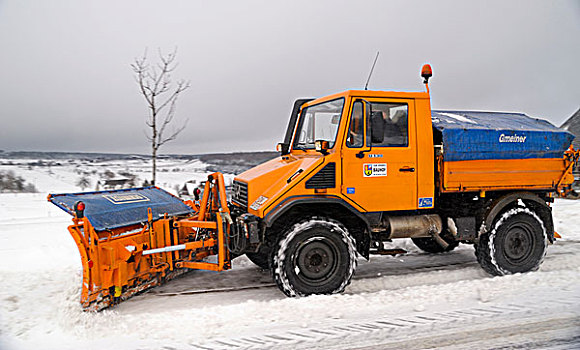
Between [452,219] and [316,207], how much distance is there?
2.24m

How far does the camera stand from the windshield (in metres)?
5.68

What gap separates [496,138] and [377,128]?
200 centimetres

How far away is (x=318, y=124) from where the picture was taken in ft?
20.2

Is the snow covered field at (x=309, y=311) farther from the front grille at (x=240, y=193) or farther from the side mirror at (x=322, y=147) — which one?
the side mirror at (x=322, y=147)

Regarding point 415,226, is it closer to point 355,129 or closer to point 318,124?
point 355,129

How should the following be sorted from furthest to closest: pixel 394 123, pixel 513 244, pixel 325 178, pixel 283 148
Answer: pixel 283 148 < pixel 513 244 < pixel 394 123 < pixel 325 178

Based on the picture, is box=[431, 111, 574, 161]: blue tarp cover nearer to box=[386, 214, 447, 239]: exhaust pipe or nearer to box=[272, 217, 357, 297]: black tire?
box=[386, 214, 447, 239]: exhaust pipe

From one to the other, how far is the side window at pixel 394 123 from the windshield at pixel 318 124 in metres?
0.56

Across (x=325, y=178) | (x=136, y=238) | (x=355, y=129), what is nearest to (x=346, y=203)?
(x=325, y=178)

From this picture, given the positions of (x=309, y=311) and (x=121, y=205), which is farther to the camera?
(x=121, y=205)

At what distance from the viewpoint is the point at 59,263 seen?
691 centimetres

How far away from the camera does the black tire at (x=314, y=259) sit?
17.1 ft

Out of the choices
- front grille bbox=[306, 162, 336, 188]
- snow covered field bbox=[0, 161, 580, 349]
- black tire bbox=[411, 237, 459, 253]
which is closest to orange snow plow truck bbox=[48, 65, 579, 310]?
front grille bbox=[306, 162, 336, 188]

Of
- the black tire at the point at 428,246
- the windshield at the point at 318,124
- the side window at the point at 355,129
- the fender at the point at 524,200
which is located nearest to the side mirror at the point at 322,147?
the windshield at the point at 318,124
